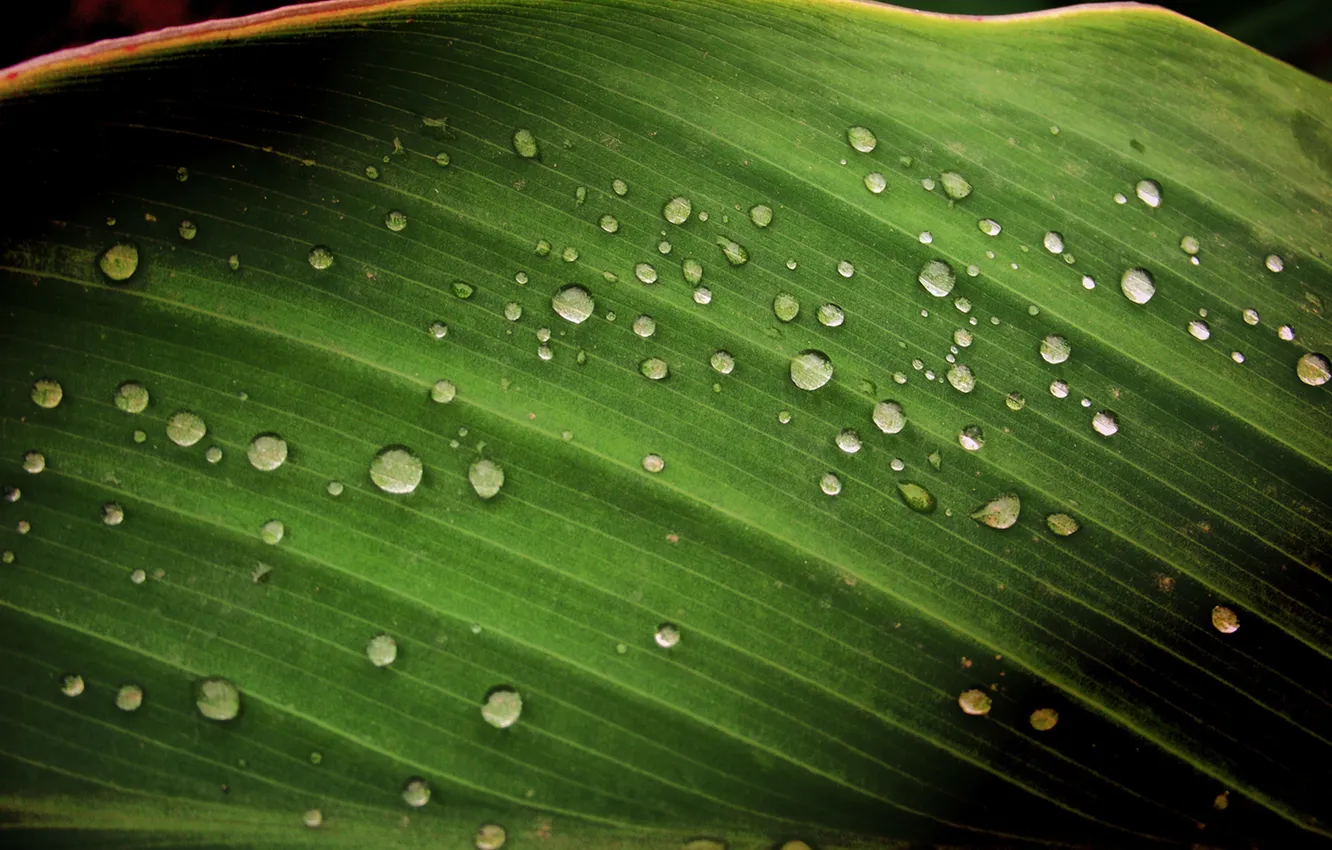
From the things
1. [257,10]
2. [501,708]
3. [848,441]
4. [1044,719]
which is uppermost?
[257,10]

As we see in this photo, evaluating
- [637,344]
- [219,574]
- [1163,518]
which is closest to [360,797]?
[219,574]

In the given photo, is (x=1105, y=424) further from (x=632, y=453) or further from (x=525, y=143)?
(x=525, y=143)

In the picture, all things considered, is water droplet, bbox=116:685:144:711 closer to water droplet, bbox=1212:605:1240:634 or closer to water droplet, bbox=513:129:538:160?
water droplet, bbox=513:129:538:160

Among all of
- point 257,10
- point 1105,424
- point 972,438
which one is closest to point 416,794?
point 972,438

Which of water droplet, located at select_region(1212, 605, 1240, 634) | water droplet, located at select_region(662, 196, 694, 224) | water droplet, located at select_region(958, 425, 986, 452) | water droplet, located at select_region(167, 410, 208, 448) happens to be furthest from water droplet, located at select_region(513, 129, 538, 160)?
water droplet, located at select_region(1212, 605, 1240, 634)

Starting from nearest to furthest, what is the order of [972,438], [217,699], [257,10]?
[217,699]
[972,438]
[257,10]

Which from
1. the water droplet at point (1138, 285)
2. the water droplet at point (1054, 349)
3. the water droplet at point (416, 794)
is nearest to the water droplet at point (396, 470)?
the water droplet at point (416, 794)

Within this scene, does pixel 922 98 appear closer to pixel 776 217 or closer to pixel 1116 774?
pixel 776 217
